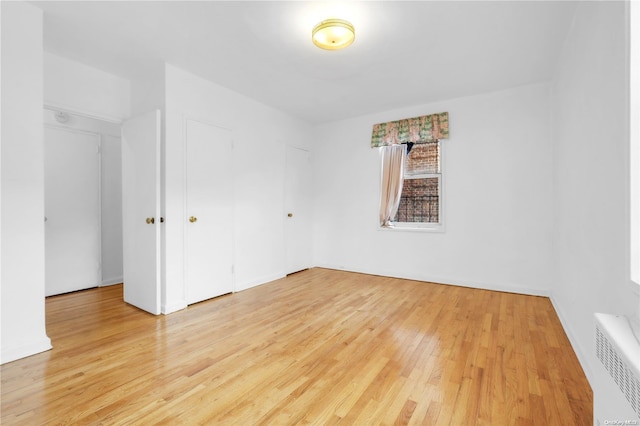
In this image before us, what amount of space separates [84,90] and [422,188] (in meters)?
4.58

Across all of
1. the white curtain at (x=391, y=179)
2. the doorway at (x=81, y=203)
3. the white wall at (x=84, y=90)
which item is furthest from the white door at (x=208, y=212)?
the white curtain at (x=391, y=179)

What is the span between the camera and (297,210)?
5152 millimetres

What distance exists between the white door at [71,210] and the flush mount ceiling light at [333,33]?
382cm

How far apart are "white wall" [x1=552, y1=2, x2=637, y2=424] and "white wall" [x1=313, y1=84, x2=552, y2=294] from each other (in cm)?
77

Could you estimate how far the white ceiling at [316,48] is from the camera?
226 cm

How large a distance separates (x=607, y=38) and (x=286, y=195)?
403cm

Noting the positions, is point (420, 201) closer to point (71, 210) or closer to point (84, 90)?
point (84, 90)

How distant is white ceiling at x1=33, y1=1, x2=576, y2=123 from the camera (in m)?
2.26

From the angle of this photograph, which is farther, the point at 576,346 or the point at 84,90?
the point at 84,90

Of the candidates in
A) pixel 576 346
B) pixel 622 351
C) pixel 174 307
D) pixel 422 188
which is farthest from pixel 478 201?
pixel 174 307

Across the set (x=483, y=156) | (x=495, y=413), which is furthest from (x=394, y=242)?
(x=495, y=413)

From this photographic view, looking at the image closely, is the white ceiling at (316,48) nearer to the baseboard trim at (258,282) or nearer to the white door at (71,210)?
the white door at (71,210)

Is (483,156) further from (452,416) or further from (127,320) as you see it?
(127,320)

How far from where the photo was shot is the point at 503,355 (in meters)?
2.20
